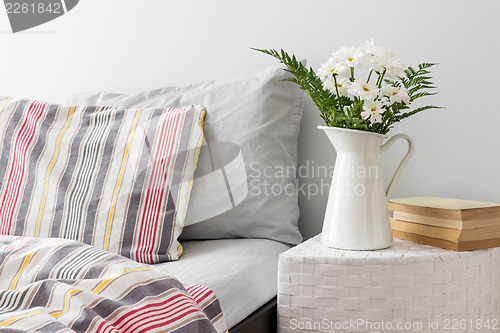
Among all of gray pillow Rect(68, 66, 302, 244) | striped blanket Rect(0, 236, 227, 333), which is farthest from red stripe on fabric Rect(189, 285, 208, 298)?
gray pillow Rect(68, 66, 302, 244)

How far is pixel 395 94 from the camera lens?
1.18 m

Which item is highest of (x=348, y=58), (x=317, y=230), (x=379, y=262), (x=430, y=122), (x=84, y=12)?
(x=84, y=12)

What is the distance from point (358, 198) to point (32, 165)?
3.04 feet

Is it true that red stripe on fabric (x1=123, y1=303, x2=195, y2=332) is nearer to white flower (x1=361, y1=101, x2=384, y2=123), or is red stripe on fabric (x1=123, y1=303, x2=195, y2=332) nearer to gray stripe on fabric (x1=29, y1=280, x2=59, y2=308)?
gray stripe on fabric (x1=29, y1=280, x2=59, y2=308)

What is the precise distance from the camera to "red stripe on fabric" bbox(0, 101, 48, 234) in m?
1.49

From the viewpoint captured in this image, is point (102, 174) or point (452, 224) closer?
point (452, 224)

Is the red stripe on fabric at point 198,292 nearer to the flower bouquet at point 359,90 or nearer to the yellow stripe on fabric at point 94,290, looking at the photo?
the yellow stripe on fabric at point 94,290

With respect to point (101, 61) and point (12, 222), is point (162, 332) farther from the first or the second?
point (101, 61)

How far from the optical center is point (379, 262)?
1.10 meters

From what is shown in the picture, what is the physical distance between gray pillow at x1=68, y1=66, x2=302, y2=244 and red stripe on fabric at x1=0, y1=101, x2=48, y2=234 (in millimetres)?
484

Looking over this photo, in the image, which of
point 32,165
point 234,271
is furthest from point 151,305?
point 32,165

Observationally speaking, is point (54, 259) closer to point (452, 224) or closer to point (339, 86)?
point (339, 86)

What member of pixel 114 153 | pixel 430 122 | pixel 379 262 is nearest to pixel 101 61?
pixel 114 153

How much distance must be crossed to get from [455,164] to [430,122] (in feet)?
0.44
